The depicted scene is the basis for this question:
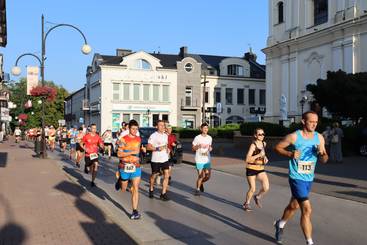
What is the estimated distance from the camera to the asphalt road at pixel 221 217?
7.78 metres

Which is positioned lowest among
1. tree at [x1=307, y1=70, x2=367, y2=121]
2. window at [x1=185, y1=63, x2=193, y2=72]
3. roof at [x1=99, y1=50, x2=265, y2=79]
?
tree at [x1=307, y1=70, x2=367, y2=121]

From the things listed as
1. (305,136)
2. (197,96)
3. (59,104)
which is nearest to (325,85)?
(305,136)

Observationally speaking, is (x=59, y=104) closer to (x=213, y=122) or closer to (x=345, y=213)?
(x=213, y=122)

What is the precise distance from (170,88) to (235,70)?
10.1 metres

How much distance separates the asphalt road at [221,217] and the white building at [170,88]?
4940 centimetres

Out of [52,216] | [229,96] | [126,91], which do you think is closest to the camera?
[52,216]

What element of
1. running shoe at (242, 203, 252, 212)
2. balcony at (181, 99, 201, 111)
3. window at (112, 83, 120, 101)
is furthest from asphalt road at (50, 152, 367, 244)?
balcony at (181, 99, 201, 111)

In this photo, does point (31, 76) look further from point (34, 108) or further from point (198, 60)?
point (34, 108)

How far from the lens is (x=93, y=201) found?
1092cm

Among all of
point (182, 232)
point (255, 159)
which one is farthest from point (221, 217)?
point (182, 232)

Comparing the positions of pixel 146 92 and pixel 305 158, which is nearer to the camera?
pixel 305 158

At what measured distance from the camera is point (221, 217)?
956 centimetres

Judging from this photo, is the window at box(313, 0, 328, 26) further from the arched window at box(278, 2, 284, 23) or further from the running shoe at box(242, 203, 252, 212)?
the running shoe at box(242, 203, 252, 212)

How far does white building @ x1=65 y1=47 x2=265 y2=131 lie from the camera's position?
2566 inches
